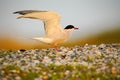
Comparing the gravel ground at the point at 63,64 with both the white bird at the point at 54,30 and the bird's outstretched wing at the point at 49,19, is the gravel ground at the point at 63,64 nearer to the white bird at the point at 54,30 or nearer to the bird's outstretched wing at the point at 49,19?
the white bird at the point at 54,30

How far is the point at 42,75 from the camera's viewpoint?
16.1 m

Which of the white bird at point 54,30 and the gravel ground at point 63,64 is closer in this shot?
the gravel ground at point 63,64

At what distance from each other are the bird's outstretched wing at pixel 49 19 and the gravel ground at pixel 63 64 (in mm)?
875

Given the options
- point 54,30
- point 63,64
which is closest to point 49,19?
point 54,30

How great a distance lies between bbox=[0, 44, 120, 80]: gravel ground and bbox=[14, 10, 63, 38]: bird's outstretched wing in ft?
2.87

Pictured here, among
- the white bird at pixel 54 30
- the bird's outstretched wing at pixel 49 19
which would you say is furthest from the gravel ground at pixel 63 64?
the bird's outstretched wing at pixel 49 19

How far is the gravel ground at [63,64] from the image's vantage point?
15977 mm

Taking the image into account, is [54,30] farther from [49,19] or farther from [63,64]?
[63,64]

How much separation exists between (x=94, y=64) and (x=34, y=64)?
86.9 inches

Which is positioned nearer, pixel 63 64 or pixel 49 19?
pixel 63 64

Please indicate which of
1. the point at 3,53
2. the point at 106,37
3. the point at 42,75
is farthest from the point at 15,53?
the point at 106,37

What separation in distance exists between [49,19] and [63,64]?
8.34 feet

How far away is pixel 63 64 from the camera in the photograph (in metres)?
17.5

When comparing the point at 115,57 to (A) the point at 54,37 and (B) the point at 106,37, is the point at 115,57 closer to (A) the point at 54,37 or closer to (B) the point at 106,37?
(A) the point at 54,37
